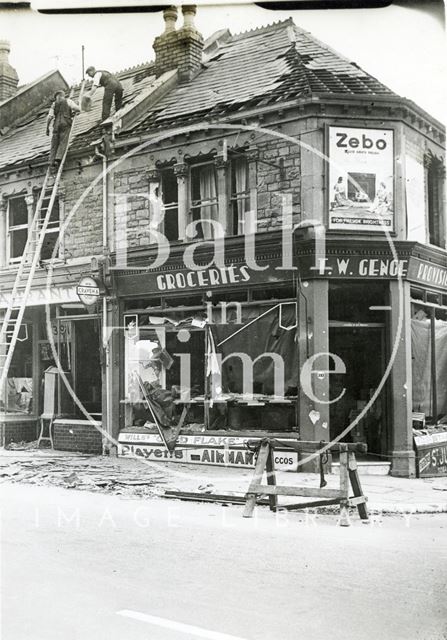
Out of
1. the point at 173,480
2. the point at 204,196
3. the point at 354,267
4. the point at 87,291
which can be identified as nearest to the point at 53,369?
the point at 87,291

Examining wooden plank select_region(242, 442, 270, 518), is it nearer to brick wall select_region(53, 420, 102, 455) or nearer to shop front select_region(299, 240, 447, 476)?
shop front select_region(299, 240, 447, 476)

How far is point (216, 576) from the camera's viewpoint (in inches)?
236

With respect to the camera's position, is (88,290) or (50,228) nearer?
(88,290)

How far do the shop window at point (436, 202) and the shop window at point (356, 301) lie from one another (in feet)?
5.64

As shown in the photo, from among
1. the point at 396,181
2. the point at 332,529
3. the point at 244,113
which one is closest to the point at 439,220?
the point at 396,181

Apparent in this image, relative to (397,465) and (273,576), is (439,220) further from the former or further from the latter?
(273,576)

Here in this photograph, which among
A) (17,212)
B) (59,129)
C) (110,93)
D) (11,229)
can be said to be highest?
(110,93)

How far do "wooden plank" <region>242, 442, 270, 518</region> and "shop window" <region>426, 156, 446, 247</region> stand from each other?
20.7 ft

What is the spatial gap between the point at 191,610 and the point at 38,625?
3.39ft

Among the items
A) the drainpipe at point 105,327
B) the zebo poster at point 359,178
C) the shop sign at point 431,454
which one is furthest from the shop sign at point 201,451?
the zebo poster at point 359,178

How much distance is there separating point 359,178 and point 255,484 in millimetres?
5871

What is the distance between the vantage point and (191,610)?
16.6 ft

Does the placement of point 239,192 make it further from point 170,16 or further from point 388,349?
point 170,16

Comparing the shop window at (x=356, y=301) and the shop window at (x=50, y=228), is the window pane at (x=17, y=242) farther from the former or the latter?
the shop window at (x=356, y=301)
